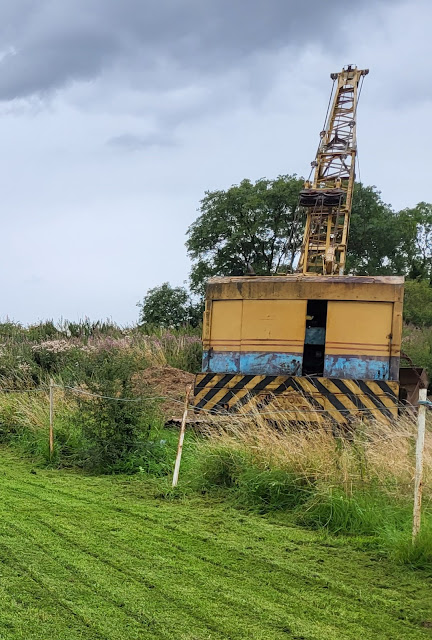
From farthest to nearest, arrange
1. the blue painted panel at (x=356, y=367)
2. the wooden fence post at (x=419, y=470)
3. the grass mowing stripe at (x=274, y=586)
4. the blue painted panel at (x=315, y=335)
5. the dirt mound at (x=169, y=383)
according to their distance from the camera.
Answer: the dirt mound at (x=169, y=383) < the blue painted panel at (x=315, y=335) < the blue painted panel at (x=356, y=367) < the wooden fence post at (x=419, y=470) < the grass mowing stripe at (x=274, y=586)

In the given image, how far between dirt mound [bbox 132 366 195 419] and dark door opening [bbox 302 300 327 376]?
290 centimetres

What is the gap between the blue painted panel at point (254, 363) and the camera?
974cm

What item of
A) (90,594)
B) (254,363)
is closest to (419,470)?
(90,594)

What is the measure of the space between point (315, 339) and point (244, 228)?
2628cm

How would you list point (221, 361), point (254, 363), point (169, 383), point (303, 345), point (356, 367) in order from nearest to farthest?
1. point (356, 367)
2. point (303, 345)
3. point (254, 363)
4. point (221, 361)
5. point (169, 383)

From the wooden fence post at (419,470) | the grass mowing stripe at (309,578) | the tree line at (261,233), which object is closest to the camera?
the grass mowing stripe at (309,578)

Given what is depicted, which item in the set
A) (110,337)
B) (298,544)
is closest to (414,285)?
(110,337)

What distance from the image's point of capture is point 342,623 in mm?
3982

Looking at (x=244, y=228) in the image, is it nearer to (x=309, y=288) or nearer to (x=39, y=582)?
(x=309, y=288)

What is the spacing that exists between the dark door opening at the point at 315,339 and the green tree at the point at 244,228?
25.1 m

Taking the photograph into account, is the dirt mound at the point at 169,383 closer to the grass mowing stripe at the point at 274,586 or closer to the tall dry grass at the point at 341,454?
the tall dry grass at the point at 341,454

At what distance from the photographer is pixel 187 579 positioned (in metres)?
4.54

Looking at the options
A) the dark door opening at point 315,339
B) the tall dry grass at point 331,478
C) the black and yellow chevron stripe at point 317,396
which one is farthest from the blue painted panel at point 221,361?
the tall dry grass at point 331,478

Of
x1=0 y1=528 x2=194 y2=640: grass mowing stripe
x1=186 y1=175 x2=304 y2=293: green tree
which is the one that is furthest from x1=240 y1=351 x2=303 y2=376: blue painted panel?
x1=186 y1=175 x2=304 y2=293: green tree
